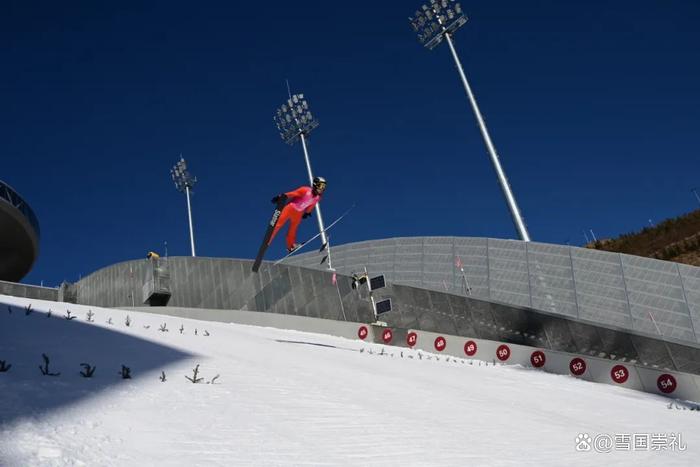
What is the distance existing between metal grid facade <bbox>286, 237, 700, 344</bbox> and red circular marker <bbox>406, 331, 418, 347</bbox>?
2.55 meters

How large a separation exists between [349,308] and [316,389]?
1453 centimetres

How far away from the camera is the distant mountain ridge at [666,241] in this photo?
45.4m

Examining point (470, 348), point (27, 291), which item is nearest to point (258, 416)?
point (470, 348)

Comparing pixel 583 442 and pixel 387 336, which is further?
pixel 387 336

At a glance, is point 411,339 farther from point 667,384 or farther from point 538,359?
point 667,384

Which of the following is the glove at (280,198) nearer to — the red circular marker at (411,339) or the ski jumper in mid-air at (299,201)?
the ski jumper in mid-air at (299,201)

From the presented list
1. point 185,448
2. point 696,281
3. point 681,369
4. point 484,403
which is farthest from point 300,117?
point 185,448

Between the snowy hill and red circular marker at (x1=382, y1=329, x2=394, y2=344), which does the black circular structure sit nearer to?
red circular marker at (x1=382, y1=329, x2=394, y2=344)

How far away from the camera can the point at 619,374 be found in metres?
12.7

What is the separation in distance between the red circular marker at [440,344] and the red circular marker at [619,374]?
4.92 meters

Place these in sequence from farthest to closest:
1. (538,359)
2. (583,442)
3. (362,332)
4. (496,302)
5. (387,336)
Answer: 1. (362,332)
2. (387,336)
3. (496,302)
4. (538,359)
5. (583,442)

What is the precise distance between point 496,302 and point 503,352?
5.58 ft

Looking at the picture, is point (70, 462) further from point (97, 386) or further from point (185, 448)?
point (97, 386)

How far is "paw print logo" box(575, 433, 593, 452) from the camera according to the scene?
4.24m
